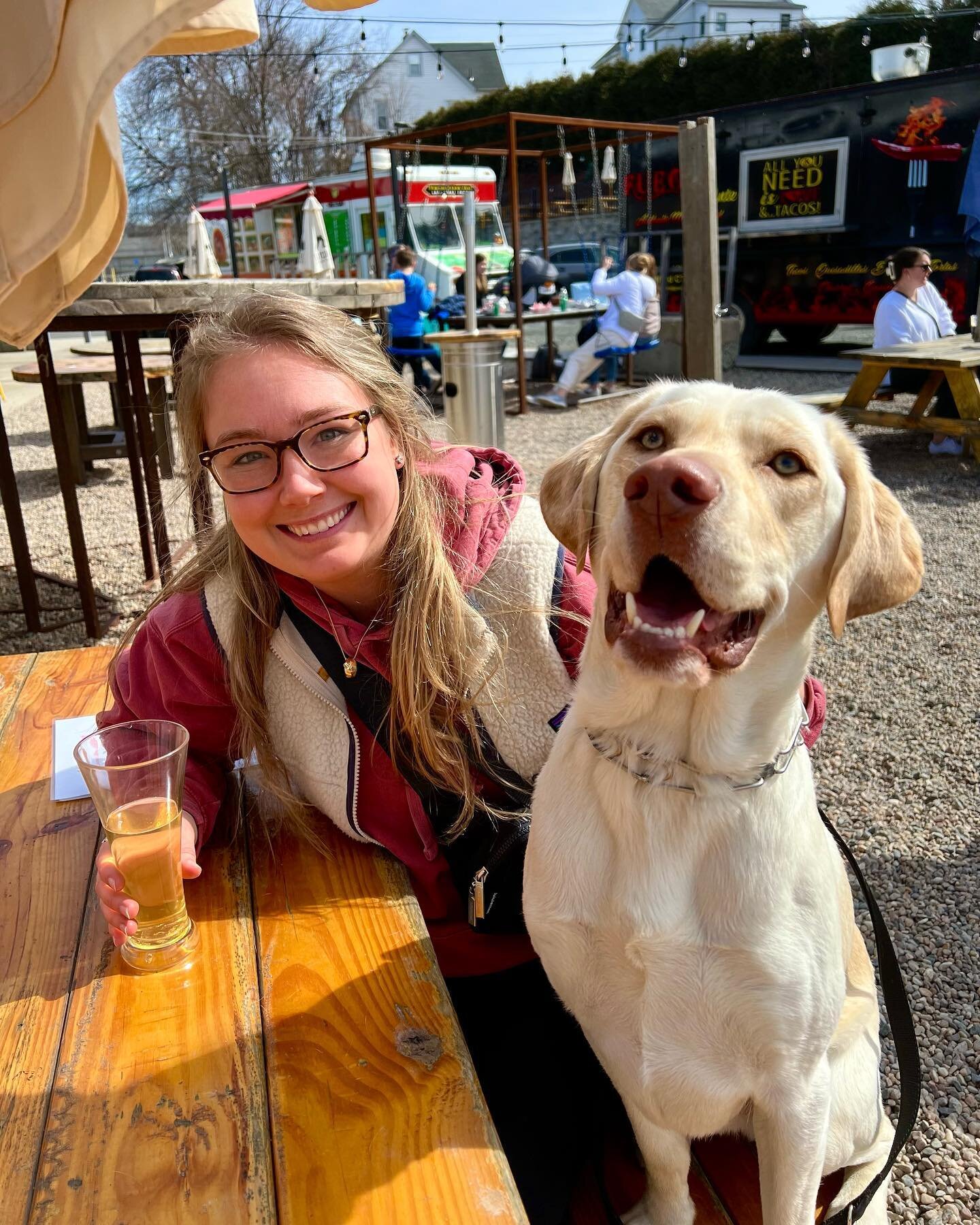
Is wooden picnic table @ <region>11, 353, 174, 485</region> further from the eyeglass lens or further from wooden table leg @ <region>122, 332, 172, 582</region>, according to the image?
the eyeglass lens

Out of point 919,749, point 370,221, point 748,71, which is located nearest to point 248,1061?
point 919,749

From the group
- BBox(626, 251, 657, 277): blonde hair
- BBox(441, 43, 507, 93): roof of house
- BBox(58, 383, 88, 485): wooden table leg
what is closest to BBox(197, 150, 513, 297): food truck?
BBox(626, 251, 657, 277): blonde hair

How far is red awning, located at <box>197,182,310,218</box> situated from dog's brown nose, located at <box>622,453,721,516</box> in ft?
94.5

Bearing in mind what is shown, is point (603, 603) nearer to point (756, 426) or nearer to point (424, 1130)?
point (756, 426)

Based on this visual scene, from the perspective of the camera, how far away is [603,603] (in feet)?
4.78

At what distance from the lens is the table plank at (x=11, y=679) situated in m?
2.43

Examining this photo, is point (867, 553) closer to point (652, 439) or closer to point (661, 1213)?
point (652, 439)

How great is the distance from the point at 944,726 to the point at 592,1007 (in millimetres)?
3073

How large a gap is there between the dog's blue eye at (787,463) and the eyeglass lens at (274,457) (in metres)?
0.81

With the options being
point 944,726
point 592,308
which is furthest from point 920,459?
point 592,308

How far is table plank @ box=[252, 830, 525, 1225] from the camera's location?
3.63ft

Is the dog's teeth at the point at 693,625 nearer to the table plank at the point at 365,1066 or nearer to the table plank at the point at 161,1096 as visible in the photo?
the table plank at the point at 365,1066

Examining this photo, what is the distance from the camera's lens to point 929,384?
8.06 metres

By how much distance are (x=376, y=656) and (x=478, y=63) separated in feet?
180
